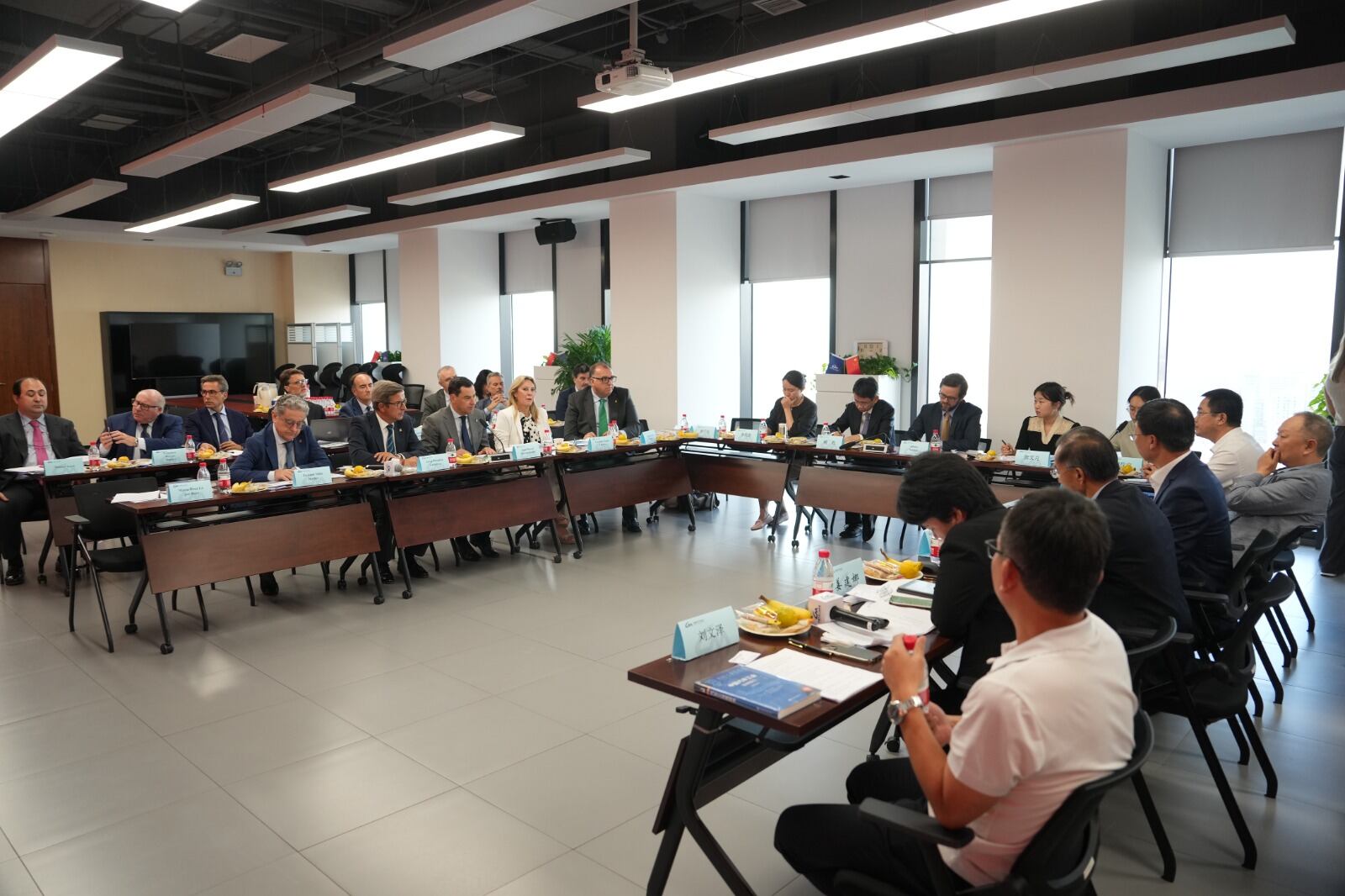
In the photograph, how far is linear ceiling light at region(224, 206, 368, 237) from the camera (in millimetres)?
11312

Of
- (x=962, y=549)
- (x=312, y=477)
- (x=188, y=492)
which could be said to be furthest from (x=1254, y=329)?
(x=188, y=492)

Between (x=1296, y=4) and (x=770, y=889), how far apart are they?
6.53 m

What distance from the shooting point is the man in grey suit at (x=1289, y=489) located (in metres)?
4.06

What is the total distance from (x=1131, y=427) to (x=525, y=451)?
4354 millimetres

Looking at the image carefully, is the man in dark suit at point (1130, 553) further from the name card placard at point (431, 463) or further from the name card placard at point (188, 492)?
the name card placard at point (188, 492)

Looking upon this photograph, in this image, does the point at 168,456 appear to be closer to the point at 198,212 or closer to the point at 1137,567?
the point at 198,212

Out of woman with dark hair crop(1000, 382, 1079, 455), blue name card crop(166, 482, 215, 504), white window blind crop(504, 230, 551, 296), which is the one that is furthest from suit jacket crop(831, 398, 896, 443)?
white window blind crop(504, 230, 551, 296)

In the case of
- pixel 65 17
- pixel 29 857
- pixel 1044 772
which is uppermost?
pixel 65 17

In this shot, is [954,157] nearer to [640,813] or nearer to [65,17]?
[640,813]

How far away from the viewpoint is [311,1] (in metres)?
6.97

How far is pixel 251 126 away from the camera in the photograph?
24.6 ft

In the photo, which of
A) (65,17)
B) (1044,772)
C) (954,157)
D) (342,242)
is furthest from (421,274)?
(1044,772)

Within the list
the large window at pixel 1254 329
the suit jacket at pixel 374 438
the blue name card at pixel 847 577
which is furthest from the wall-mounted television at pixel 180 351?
the blue name card at pixel 847 577

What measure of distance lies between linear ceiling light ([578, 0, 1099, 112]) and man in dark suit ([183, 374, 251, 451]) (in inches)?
151
